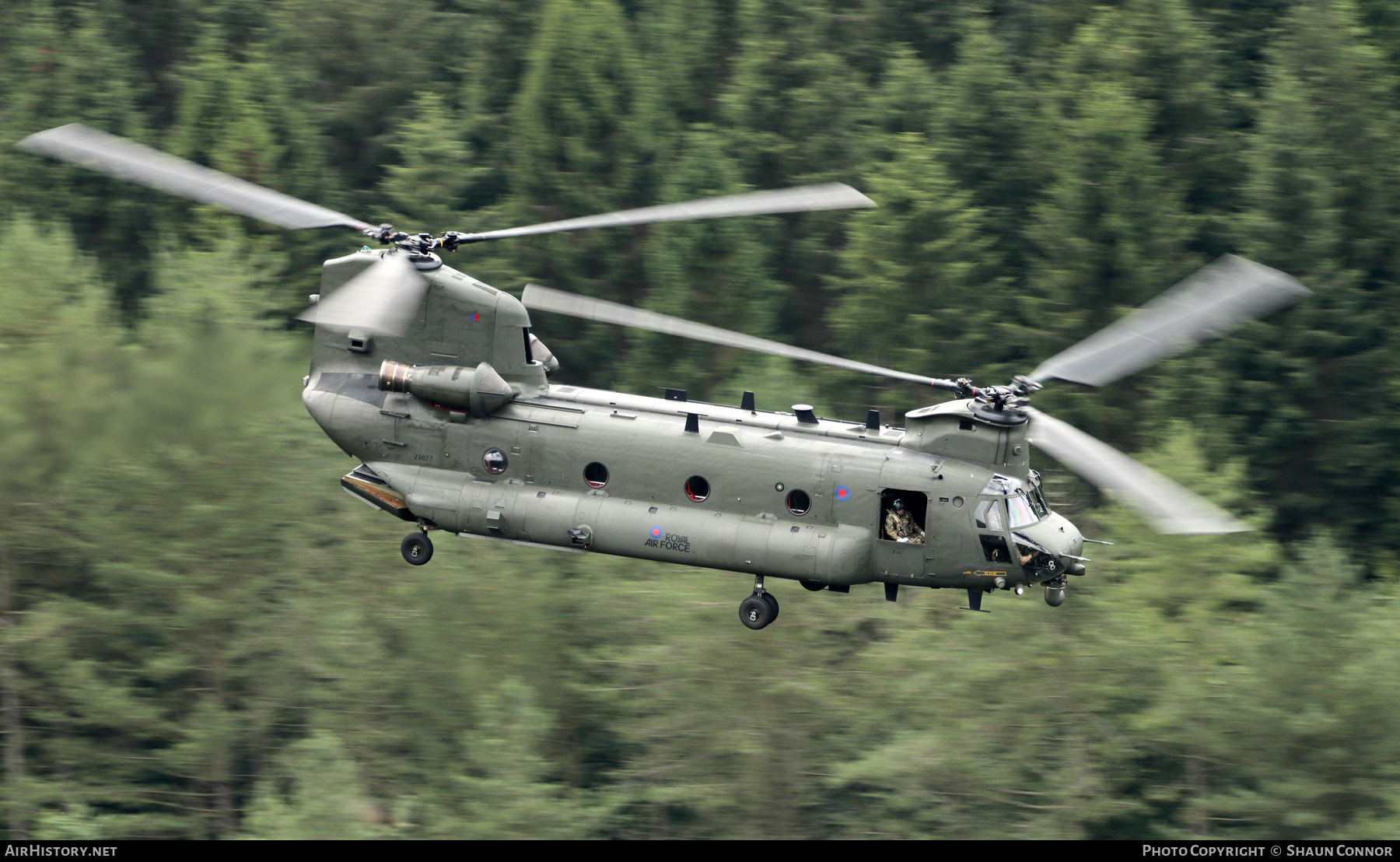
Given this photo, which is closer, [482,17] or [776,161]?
[776,161]

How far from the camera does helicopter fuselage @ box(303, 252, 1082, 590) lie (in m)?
20.5

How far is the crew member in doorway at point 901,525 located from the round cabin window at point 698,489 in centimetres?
244

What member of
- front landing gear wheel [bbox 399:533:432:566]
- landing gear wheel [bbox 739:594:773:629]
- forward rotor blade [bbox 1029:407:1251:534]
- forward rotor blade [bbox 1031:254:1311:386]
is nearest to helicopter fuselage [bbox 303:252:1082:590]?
front landing gear wheel [bbox 399:533:432:566]

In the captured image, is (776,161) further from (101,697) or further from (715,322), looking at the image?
(101,697)

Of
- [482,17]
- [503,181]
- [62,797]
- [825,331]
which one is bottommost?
[62,797]

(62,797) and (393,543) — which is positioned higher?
(393,543)

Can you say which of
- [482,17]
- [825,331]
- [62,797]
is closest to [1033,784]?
[825,331]

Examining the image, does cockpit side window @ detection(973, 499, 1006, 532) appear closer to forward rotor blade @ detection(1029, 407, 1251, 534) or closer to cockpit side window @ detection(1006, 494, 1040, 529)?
cockpit side window @ detection(1006, 494, 1040, 529)

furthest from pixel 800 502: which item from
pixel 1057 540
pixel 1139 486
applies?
pixel 1139 486

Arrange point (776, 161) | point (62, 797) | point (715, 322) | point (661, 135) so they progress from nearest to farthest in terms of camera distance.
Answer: point (62, 797)
point (715, 322)
point (661, 135)
point (776, 161)

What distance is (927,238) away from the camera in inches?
1839

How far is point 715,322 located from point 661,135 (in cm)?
768

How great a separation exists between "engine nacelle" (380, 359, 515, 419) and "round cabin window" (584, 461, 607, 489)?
1598mm

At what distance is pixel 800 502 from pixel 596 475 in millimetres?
A: 2881
